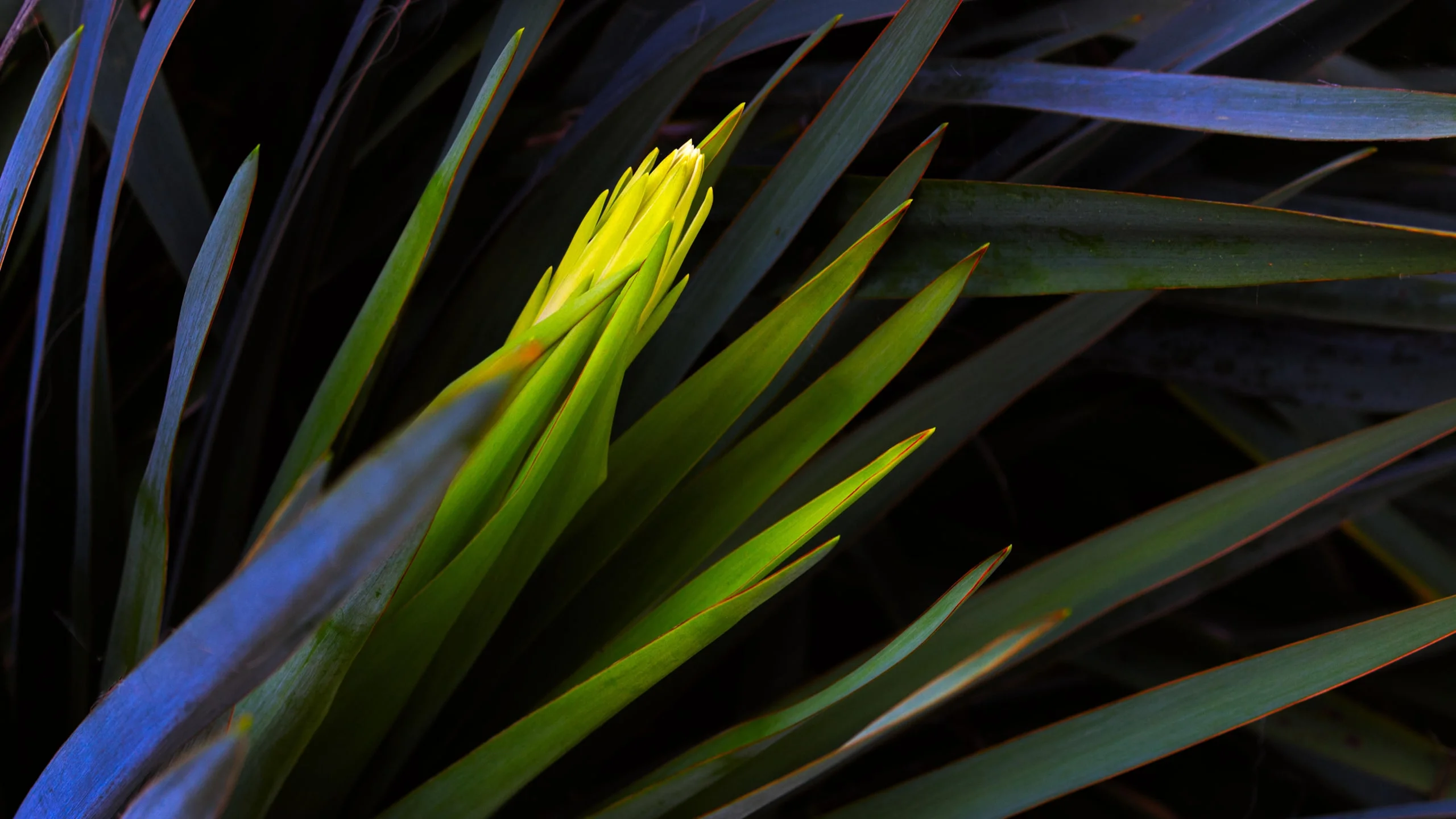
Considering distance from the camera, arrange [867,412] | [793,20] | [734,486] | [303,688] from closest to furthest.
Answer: [303,688]
[734,486]
[793,20]
[867,412]

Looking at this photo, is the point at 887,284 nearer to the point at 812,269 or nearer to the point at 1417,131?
the point at 812,269

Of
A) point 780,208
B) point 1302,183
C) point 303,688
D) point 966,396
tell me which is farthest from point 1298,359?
point 303,688

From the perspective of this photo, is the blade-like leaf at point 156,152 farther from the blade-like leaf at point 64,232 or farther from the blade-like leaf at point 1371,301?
the blade-like leaf at point 1371,301

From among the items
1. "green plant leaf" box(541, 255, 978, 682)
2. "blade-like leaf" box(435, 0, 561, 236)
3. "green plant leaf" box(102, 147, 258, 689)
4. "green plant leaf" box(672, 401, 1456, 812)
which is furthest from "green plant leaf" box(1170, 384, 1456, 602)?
"green plant leaf" box(102, 147, 258, 689)

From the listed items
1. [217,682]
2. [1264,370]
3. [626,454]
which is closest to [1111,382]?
[1264,370]

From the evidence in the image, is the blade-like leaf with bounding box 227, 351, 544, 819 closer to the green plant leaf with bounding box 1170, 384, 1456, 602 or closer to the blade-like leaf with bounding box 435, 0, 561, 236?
the blade-like leaf with bounding box 435, 0, 561, 236

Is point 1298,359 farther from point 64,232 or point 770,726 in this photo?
point 64,232
